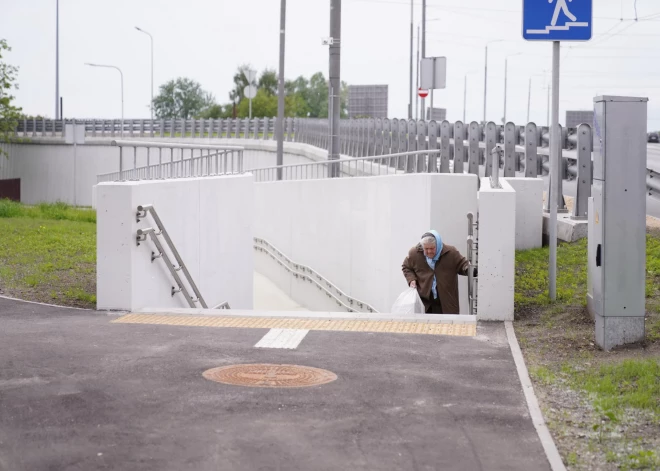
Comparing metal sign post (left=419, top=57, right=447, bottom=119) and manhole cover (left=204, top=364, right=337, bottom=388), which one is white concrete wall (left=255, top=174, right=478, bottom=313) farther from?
manhole cover (left=204, top=364, right=337, bottom=388)

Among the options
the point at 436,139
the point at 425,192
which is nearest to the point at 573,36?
the point at 425,192

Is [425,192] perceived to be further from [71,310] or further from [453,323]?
[71,310]

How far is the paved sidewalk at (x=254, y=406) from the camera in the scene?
19.5 ft

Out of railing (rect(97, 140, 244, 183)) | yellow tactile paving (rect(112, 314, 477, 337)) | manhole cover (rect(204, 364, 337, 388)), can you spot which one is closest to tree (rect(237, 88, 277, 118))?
railing (rect(97, 140, 244, 183))

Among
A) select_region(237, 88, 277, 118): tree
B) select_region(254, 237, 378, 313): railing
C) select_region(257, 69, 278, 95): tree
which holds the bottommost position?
select_region(254, 237, 378, 313): railing

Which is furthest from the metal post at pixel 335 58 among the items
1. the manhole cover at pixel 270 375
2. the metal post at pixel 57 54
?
the metal post at pixel 57 54

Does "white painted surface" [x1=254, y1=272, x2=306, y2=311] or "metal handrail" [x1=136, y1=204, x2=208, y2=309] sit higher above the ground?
"metal handrail" [x1=136, y1=204, x2=208, y2=309]

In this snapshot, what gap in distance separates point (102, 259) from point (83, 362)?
3.29 metres

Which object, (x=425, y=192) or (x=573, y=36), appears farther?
(x=425, y=192)

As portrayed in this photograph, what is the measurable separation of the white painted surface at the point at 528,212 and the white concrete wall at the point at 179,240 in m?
4.27

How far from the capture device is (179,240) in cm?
1387

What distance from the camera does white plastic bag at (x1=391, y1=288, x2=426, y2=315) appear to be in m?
12.6

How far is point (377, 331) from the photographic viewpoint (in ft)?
33.5

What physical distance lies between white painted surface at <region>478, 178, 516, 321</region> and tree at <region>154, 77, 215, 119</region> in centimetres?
11379
